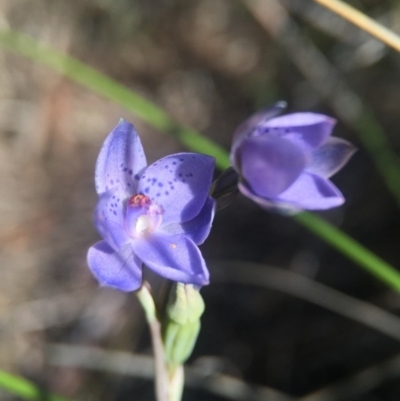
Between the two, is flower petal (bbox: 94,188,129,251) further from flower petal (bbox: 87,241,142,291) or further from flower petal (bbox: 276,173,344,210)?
flower petal (bbox: 276,173,344,210)

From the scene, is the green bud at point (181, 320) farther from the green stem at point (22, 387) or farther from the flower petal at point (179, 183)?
the green stem at point (22, 387)

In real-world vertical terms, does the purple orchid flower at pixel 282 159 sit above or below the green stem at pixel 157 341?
above

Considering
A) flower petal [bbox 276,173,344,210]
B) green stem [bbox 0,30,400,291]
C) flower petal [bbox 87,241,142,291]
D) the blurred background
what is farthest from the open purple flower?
the blurred background

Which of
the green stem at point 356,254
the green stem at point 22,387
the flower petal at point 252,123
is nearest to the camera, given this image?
the flower petal at point 252,123

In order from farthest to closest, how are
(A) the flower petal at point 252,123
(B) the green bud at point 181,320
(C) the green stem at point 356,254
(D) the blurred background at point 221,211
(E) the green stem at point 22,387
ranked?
1. (D) the blurred background at point 221,211
2. (C) the green stem at point 356,254
3. (E) the green stem at point 22,387
4. (B) the green bud at point 181,320
5. (A) the flower petal at point 252,123

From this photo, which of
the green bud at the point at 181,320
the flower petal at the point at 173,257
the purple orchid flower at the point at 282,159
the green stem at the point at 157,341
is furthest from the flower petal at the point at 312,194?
the green stem at the point at 157,341

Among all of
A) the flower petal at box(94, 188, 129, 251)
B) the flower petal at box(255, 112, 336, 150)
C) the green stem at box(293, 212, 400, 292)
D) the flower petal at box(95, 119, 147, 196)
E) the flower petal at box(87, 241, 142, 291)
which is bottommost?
the green stem at box(293, 212, 400, 292)
